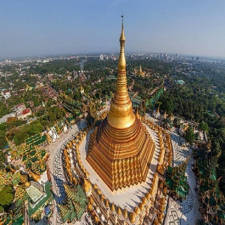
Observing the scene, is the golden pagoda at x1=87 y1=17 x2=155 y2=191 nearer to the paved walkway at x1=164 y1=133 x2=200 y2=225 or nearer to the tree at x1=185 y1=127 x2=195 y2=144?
the paved walkway at x1=164 y1=133 x2=200 y2=225

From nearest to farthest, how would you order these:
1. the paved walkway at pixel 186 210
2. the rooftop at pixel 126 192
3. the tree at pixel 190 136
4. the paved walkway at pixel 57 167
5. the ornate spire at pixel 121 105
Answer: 1. the paved walkway at pixel 186 210
2. the rooftop at pixel 126 192
3. the ornate spire at pixel 121 105
4. the paved walkway at pixel 57 167
5. the tree at pixel 190 136

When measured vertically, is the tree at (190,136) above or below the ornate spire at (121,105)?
below

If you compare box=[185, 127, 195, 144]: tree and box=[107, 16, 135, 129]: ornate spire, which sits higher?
box=[107, 16, 135, 129]: ornate spire

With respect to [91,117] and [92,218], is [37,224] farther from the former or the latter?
[91,117]

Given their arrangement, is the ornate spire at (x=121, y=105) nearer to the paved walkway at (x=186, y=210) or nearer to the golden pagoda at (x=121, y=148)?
the golden pagoda at (x=121, y=148)

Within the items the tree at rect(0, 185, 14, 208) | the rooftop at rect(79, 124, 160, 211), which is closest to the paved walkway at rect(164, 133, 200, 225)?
the rooftop at rect(79, 124, 160, 211)

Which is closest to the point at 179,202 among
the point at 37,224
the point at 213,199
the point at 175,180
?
the point at 175,180

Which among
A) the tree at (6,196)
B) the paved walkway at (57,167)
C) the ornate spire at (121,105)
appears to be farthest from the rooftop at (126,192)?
the tree at (6,196)

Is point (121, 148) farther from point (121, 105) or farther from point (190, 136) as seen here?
point (190, 136)
